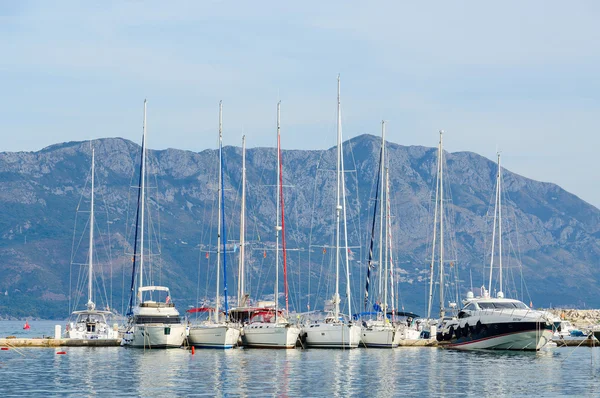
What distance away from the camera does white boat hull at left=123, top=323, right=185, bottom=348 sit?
90.2 m

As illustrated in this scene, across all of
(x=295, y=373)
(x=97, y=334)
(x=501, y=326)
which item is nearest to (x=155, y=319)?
(x=97, y=334)

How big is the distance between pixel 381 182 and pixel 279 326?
96.9ft

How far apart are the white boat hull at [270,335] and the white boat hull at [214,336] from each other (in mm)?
1093

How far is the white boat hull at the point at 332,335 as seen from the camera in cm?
9094

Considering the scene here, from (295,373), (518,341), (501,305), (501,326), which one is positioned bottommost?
(295,373)

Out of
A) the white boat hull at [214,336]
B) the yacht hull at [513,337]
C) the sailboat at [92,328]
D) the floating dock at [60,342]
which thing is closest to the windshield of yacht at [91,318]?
the sailboat at [92,328]

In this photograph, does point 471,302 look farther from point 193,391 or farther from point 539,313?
point 193,391

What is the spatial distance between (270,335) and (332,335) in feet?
A: 17.2

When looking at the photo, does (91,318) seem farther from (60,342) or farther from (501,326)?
(501,326)

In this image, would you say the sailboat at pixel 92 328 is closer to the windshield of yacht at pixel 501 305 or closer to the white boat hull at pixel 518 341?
the windshield of yacht at pixel 501 305

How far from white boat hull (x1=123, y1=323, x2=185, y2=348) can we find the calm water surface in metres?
0.85

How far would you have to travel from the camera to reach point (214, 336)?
90000mm

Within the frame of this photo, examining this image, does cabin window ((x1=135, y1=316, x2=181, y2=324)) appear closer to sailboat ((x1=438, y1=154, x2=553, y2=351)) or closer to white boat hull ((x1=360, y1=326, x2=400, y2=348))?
white boat hull ((x1=360, y1=326, x2=400, y2=348))

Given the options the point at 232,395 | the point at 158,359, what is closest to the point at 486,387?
the point at 232,395
